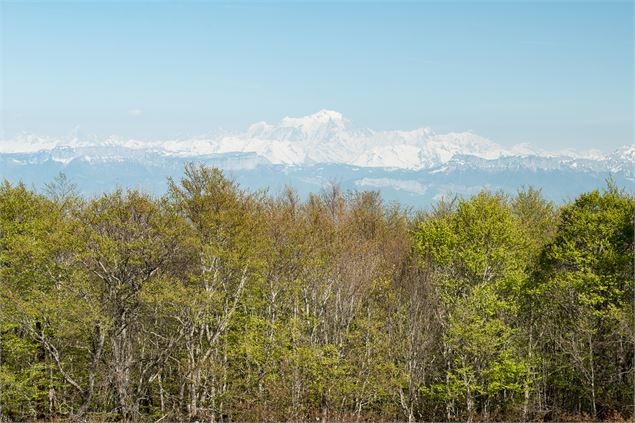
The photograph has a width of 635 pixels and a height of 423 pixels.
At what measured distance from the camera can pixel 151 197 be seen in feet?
106

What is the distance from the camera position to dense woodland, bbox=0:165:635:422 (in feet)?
96.9

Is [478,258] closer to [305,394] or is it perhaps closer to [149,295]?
[305,394]

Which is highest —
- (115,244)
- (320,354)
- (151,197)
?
(151,197)

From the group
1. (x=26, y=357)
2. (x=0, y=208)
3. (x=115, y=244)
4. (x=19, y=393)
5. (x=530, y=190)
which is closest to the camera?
(x=115, y=244)

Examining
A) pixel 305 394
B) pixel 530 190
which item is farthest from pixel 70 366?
pixel 530 190

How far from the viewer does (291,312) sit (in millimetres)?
38906

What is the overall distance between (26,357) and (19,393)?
325 centimetres

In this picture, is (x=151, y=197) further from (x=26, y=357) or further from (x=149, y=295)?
(x=26, y=357)

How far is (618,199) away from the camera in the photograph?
36.1 meters

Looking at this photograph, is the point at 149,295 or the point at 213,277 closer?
the point at 149,295

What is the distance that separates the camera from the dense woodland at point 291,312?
2955cm

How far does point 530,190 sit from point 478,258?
3276 cm

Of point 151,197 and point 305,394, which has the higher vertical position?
point 151,197

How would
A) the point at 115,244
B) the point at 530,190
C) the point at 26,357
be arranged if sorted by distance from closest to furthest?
the point at 115,244, the point at 26,357, the point at 530,190
